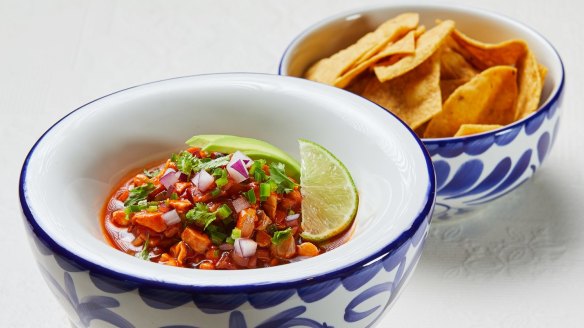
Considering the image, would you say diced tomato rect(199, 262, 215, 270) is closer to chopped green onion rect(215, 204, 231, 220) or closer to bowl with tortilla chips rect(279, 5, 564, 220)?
chopped green onion rect(215, 204, 231, 220)

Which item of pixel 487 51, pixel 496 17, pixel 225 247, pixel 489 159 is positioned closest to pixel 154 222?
pixel 225 247

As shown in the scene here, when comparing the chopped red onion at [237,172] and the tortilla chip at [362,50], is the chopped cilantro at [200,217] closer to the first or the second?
the chopped red onion at [237,172]

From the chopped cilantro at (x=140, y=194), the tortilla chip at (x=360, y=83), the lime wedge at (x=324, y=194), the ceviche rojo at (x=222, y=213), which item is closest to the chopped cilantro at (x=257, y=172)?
the ceviche rojo at (x=222, y=213)

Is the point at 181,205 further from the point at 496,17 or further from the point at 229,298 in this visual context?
the point at 496,17

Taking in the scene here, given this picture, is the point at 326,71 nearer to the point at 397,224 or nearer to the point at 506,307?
the point at 506,307

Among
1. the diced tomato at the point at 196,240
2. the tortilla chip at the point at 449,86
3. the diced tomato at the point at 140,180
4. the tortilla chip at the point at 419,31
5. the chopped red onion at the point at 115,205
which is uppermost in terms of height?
the diced tomato at the point at 196,240

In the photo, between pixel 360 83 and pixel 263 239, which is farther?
pixel 360 83

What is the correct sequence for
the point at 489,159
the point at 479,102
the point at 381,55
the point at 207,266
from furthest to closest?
1. the point at 381,55
2. the point at 479,102
3. the point at 489,159
4. the point at 207,266
